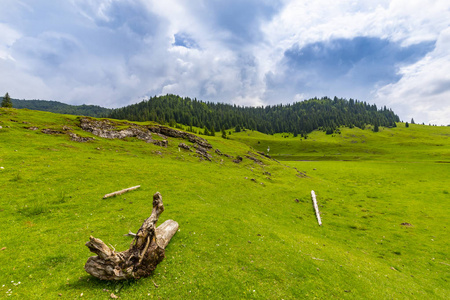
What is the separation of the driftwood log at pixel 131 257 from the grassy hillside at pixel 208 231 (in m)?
0.56

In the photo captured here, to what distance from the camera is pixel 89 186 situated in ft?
73.0

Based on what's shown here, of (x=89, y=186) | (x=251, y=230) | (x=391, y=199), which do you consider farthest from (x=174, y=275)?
(x=391, y=199)

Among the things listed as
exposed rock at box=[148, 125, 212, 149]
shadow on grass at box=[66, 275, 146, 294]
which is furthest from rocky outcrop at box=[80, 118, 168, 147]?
shadow on grass at box=[66, 275, 146, 294]

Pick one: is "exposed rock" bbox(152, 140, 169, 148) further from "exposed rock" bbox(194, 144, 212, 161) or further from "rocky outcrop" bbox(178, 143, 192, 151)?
"exposed rock" bbox(194, 144, 212, 161)

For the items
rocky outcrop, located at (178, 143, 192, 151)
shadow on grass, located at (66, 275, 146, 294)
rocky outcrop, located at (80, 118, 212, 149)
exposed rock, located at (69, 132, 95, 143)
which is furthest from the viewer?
rocky outcrop, located at (178, 143, 192, 151)

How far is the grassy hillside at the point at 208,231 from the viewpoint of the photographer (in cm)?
995

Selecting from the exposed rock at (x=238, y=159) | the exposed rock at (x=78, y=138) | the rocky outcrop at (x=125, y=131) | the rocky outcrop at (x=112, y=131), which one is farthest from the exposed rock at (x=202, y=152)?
the exposed rock at (x=78, y=138)

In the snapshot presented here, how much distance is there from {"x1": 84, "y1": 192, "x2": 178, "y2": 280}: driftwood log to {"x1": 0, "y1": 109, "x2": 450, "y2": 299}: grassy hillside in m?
0.56

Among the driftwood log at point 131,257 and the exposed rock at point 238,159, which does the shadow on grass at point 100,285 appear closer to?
the driftwood log at point 131,257

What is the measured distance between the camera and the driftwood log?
28.8 ft

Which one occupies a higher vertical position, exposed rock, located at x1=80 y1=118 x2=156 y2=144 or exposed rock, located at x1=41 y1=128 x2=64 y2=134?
exposed rock, located at x1=80 y1=118 x2=156 y2=144

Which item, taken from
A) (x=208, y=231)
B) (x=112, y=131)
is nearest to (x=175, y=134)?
(x=112, y=131)

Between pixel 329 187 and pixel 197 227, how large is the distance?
39.2 metres

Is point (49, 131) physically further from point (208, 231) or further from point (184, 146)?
point (208, 231)
